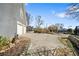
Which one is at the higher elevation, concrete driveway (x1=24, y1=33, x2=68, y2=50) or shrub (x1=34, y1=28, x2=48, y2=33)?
shrub (x1=34, y1=28, x2=48, y2=33)

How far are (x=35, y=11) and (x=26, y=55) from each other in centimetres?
52

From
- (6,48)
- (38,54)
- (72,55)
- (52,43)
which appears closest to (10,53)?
(6,48)

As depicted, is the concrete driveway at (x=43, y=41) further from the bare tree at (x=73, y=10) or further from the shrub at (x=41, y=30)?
the bare tree at (x=73, y=10)

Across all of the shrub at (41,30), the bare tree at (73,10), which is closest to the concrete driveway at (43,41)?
the shrub at (41,30)

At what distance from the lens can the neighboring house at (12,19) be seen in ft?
7.15

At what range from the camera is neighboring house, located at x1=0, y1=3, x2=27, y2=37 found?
218 centimetres

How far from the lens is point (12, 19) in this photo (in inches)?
86.4

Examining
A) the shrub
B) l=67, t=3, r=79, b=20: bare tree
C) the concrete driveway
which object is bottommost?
the concrete driveway

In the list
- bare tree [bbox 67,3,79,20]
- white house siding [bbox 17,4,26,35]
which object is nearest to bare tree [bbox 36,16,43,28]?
white house siding [bbox 17,4,26,35]

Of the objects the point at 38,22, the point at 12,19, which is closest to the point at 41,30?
the point at 38,22

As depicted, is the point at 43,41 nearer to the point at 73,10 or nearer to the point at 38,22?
the point at 38,22

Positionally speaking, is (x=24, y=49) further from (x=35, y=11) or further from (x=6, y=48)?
(x=35, y=11)

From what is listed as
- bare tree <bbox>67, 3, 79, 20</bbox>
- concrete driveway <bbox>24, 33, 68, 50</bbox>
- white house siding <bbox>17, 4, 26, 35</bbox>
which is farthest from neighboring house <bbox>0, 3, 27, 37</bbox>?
bare tree <bbox>67, 3, 79, 20</bbox>

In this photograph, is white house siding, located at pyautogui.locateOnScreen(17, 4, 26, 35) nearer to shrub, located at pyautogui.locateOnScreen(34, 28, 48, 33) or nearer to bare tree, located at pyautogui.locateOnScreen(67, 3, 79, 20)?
shrub, located at pyautogui.locateOnScreen(34, 28, 48, 33)
